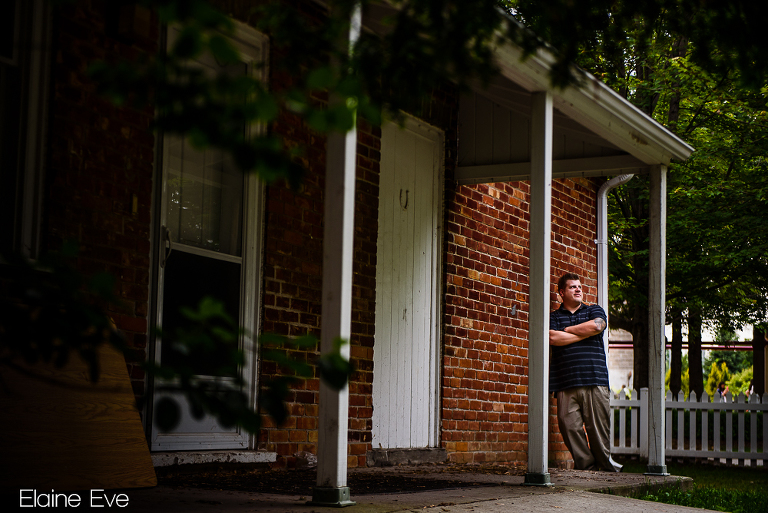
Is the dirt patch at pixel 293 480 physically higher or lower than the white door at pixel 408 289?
lower

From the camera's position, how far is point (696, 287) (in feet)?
47.5

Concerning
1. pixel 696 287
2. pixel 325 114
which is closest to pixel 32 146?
pixel 325 114

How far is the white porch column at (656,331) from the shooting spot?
7.08 meters

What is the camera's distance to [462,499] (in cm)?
438

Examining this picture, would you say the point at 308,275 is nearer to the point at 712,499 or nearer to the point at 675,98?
the point at 712,499

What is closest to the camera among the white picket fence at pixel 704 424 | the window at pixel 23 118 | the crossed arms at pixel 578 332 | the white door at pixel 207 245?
the window at pixel 23 118

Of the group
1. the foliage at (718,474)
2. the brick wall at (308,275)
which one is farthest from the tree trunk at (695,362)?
the brick wall at (308,275)

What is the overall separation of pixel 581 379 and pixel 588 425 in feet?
1.36

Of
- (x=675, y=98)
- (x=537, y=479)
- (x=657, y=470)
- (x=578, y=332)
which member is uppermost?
(x=675, y=98)

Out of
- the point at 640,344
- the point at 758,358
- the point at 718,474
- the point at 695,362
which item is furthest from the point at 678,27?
the point at 758,358

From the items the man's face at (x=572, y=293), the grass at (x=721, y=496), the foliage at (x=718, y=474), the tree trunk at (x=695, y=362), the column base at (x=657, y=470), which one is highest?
the man's face at (x=572, y=293)

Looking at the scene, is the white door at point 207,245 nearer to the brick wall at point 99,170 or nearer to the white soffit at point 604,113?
the brick wall at point 99,170

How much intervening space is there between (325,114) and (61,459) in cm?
274

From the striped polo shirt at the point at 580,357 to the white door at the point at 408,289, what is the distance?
3.99ft
